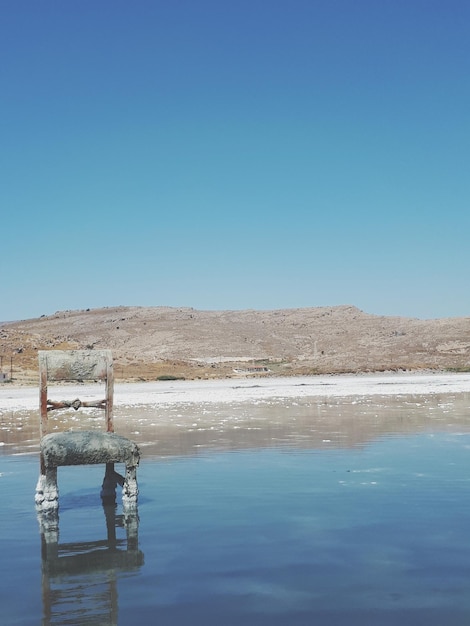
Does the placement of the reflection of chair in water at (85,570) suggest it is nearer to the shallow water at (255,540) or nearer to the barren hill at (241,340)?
the shallow water at (255,540)

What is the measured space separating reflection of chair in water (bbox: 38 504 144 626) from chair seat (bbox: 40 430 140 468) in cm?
74

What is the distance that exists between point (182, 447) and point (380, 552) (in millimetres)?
9703

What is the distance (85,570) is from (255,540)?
82.2 inches

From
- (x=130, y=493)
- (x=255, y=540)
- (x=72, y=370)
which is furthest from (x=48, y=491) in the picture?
(x=255, y=540)

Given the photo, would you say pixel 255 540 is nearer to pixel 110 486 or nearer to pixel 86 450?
pixel 86 450

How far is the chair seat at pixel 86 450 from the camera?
35.3ft

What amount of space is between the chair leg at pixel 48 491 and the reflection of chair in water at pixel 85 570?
0.36 ft

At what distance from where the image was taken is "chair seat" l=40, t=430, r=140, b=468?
10.8m

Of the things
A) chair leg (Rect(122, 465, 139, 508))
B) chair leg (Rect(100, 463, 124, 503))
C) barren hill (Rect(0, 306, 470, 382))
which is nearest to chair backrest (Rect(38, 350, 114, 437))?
chair leg (Rect(100, 463, 124, 503))

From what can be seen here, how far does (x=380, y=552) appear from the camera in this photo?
27.9 ft

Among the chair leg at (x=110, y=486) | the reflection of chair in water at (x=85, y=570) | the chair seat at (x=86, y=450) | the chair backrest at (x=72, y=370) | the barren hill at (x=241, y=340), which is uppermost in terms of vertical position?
the barren hill at (x=241, y=340)

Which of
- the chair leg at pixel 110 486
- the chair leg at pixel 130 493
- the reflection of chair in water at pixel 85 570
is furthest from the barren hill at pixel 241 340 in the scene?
the reflection of chair in water at pixel 85 570

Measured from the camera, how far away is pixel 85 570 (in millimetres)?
8180

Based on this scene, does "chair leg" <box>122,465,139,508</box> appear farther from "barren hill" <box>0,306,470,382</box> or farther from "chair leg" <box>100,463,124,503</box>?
"barren hill" <box>0,306,470,382</box>
